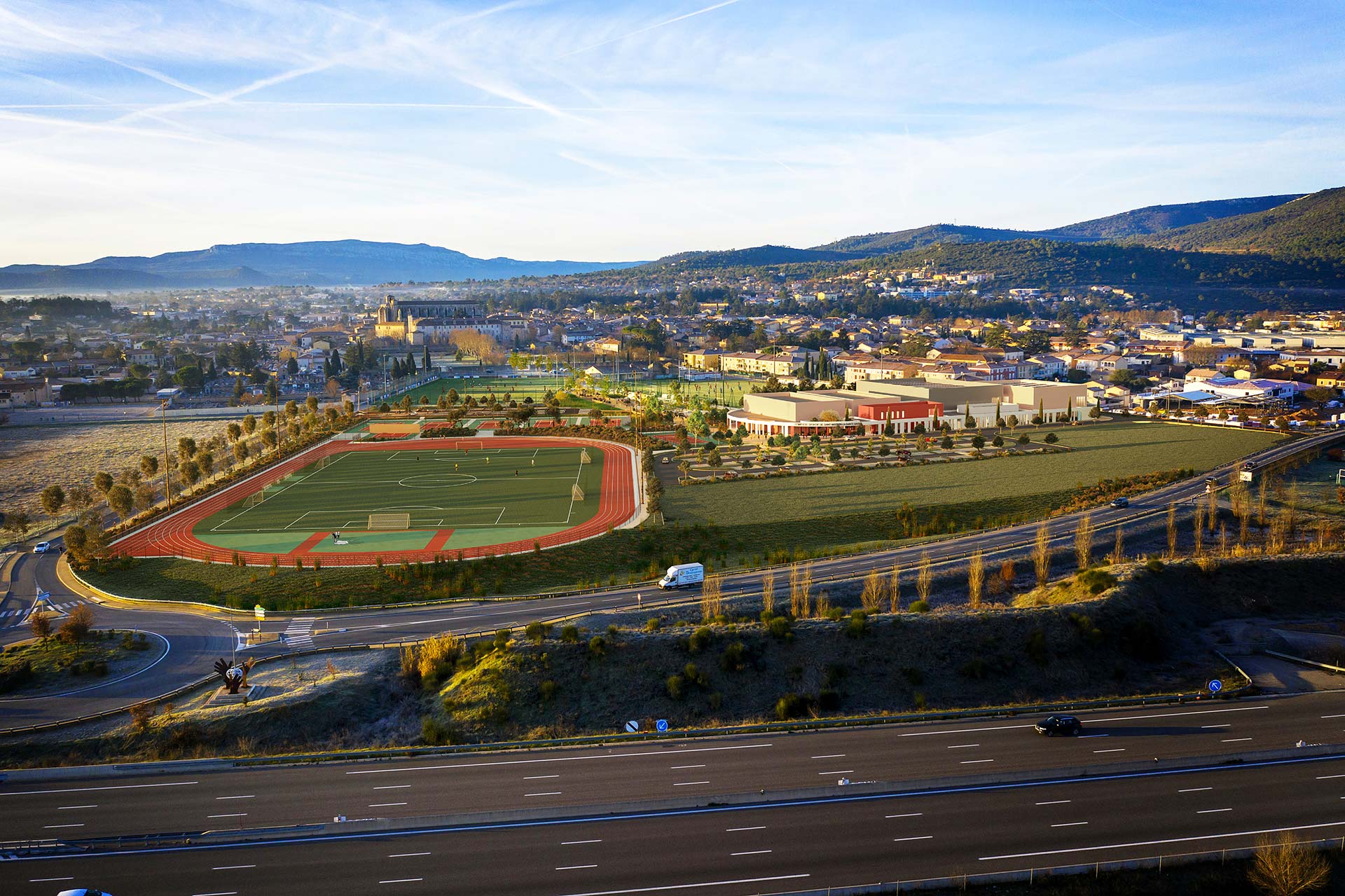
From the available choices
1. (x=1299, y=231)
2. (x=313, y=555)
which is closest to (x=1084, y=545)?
(x=313, y=555)

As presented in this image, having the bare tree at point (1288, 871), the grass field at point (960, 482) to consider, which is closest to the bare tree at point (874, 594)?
the grass field at point (960, 482)

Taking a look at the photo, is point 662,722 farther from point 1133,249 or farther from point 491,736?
point 1133,249

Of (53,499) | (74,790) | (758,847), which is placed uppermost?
(53,499)

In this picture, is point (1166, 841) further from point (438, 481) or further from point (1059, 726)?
point (438, 481)

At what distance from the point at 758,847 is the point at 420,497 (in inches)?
1067

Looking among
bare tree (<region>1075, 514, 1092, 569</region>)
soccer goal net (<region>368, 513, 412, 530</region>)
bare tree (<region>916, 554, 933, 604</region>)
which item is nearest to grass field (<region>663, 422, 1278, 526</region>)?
bare tree (<region>1075, 514, 1092, 569</region>)

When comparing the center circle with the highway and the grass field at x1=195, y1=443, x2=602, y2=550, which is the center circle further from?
the highway

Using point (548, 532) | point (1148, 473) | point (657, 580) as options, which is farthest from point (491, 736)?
point (1148, 473)

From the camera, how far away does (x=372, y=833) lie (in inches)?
461

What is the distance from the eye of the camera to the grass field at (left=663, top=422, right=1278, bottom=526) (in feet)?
109

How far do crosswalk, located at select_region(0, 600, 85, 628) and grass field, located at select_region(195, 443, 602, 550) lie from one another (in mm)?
5694

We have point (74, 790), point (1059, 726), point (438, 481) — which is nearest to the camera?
point (74, 790)

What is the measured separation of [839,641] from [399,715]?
9.11m

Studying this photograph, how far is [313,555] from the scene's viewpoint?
2769 centimetres
